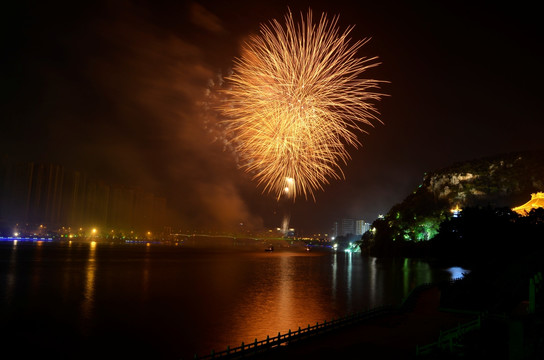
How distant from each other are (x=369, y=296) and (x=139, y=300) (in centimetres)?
1950

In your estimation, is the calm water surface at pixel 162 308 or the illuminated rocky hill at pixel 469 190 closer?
the calm water surface at pixel 162 308

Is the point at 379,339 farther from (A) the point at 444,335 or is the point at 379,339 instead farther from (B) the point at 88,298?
(B) the point at 88,298

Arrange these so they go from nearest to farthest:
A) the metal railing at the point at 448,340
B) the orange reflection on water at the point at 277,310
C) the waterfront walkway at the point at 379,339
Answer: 1. the metal railing at the point at 448,340
2. the waterfront walkway at the point at 379,339
3. the orange reflection on water at the point at 277,310

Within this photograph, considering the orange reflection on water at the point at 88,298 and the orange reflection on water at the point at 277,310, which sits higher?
the orange reflection on water at the point at 277,310

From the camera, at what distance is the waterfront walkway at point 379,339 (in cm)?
1575

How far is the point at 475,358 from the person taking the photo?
45.6 ft

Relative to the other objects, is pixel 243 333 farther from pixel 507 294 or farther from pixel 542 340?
pixel 542 340

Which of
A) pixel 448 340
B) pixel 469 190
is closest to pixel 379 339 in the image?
pixel 448 340

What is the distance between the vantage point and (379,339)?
1770 cm

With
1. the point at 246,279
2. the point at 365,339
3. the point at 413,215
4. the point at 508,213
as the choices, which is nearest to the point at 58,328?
the point at 365,339

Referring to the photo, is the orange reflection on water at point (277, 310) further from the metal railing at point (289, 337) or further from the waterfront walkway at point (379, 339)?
the waterfront walkway at point (379, 339)

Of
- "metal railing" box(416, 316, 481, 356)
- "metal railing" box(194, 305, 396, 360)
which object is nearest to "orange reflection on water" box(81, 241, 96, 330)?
"metal railing" box(194, 305, 396, 360)

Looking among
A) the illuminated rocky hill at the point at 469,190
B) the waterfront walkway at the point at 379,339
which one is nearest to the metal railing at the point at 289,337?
the waterfront walkway at the point at 379,339

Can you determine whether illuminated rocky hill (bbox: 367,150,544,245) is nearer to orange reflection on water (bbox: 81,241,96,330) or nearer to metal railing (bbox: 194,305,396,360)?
orange reflection on water (bbox: 81,241,96,330)
